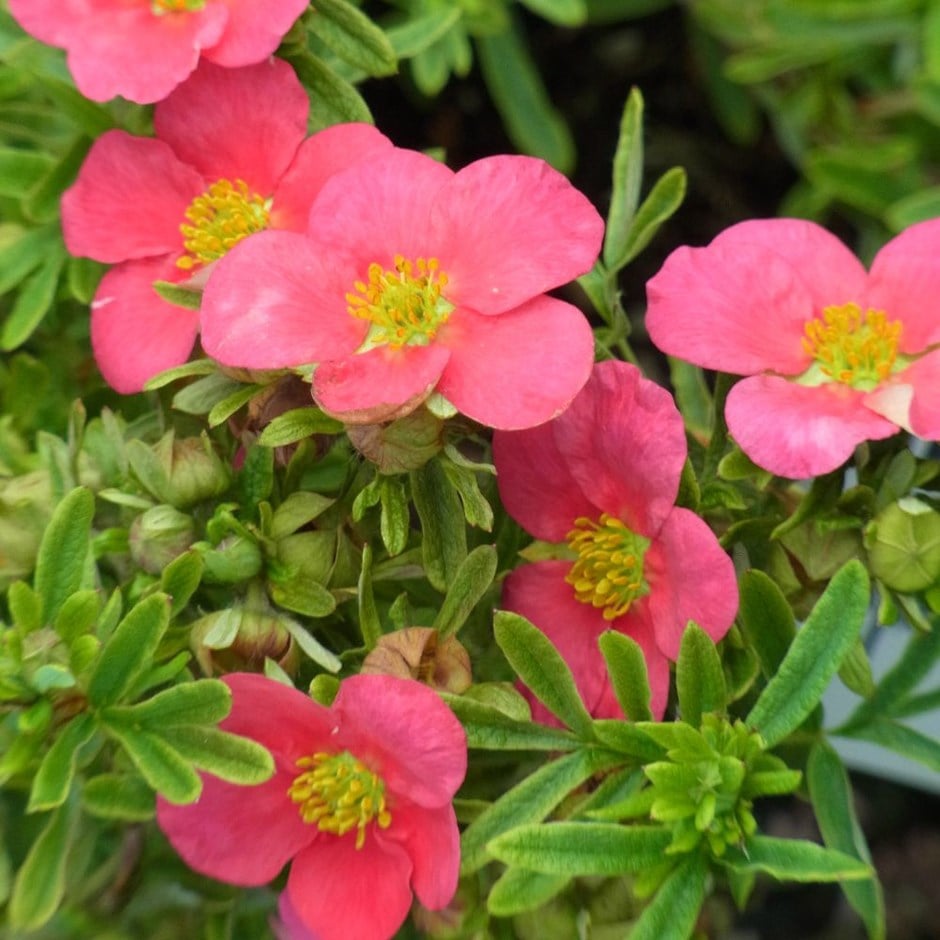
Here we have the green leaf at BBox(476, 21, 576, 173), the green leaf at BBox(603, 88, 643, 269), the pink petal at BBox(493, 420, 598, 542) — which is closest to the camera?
the pink petal at BBox(493, 420, 598, 542)

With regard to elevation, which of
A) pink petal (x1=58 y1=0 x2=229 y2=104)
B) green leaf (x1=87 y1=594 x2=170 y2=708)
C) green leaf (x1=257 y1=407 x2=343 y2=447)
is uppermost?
pink petal (x1=58 y1=0 x2=229 y2=104)

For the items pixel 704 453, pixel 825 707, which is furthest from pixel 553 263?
pixel 825 707

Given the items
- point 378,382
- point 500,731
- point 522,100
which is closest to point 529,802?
point 500,731

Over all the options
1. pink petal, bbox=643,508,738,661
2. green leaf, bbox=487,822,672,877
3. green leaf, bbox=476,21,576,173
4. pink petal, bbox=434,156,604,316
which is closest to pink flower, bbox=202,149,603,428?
pink petal, bbox=434,156,604,316

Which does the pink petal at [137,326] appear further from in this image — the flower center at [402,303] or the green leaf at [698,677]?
the green leaf at [698,677]

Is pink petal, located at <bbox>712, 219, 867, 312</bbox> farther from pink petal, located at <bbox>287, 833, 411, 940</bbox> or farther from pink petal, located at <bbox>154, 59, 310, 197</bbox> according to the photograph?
pink petal, located at <bbox>287, 833, 411, 940</bbox>

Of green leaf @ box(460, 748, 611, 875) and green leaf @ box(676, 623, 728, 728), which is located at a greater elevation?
green leaf @ box(676, 623, 728, 728)

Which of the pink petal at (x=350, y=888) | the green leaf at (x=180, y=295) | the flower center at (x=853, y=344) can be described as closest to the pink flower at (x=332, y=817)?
the pink petal at (x=350, y=888)

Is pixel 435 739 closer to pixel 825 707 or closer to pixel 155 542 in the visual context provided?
pixel 155 542
